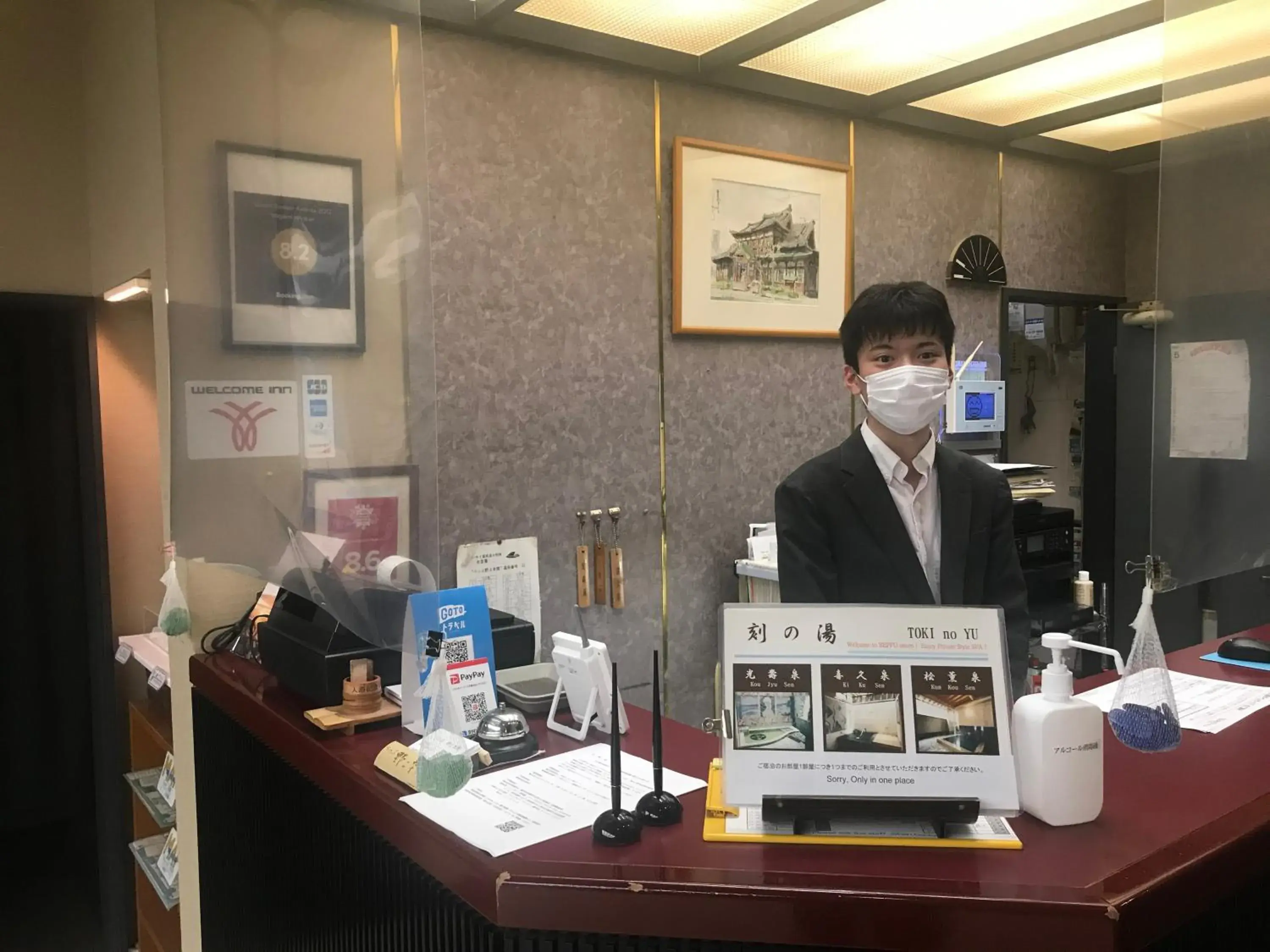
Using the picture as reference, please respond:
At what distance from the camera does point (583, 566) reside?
10.7 ft

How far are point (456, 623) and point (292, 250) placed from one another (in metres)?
0.69

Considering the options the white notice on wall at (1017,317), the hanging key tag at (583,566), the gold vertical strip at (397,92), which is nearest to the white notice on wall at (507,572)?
the hanging key tag at (583,566)

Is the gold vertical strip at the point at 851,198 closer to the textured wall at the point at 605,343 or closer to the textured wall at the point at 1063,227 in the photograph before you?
A: the textured wall at the point at 605,343

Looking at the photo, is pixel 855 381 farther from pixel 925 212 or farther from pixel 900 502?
pixel 925 212

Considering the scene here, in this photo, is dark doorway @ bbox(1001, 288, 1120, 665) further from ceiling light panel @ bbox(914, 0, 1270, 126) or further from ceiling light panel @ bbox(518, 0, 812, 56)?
ceiling light panel @ bbox(518, 0, 812, 56)

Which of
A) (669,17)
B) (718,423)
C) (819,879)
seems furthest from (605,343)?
(819,879)

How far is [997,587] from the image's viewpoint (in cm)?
197

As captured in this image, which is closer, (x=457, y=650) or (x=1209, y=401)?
(x=457, y=650)

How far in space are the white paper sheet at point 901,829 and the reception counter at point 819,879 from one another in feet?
0.09

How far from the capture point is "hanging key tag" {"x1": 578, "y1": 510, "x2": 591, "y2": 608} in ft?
10.7

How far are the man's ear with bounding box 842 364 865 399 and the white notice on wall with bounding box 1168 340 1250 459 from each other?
573 mm

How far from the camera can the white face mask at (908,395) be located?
1.88 metres

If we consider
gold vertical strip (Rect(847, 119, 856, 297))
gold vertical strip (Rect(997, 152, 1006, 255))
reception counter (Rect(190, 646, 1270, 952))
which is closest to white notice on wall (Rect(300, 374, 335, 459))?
reception counter (Rect(190, 646, 1270, 952))

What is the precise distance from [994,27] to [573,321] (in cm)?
162
